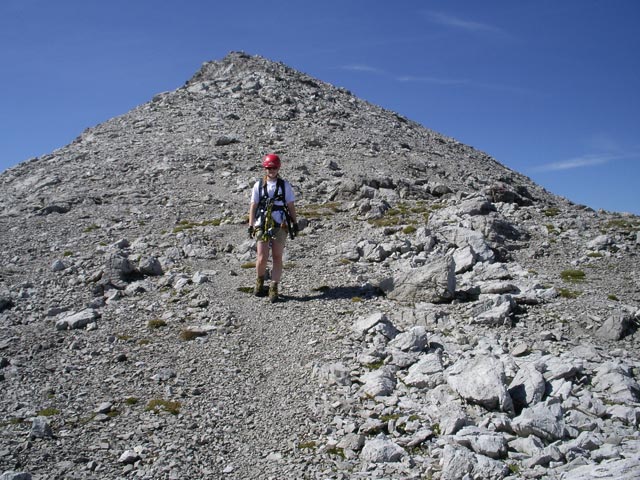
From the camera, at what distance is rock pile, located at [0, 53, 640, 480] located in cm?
765

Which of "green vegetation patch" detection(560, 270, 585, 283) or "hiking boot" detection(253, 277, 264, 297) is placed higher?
"green vegetation patch" detection(560, 270, 585, 283)

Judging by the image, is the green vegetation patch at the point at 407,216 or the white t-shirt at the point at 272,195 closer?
the white t-shirt at the point at 272,195

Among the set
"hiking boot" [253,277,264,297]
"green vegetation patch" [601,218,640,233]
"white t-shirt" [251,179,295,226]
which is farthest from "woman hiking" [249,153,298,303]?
"green vegetation patch" [601,218,640,233]

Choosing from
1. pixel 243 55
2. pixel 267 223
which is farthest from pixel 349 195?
pixel 243 55

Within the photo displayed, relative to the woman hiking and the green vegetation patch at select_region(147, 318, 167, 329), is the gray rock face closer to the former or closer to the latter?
the woman hiking

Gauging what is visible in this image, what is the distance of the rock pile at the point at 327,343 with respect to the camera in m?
7.65

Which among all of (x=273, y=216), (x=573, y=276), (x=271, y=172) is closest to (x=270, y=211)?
(x=273, y=216)

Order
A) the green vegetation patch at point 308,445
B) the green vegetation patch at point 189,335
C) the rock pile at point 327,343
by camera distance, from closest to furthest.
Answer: the rock pile at point 327,343
the green vegetation patch at point 308,445
the green vegetation patch at point 189,335

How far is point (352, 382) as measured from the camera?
975 cm

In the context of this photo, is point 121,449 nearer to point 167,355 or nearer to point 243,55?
point 167,355

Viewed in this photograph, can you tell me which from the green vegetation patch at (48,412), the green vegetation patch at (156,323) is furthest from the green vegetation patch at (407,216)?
the green vegetation patch at (48,412)

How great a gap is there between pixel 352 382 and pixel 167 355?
4607 mm

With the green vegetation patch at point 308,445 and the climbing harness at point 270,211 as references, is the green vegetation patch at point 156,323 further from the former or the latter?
the green vegetation patch at point 308,445

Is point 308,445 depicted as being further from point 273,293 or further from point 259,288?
point 259,288
